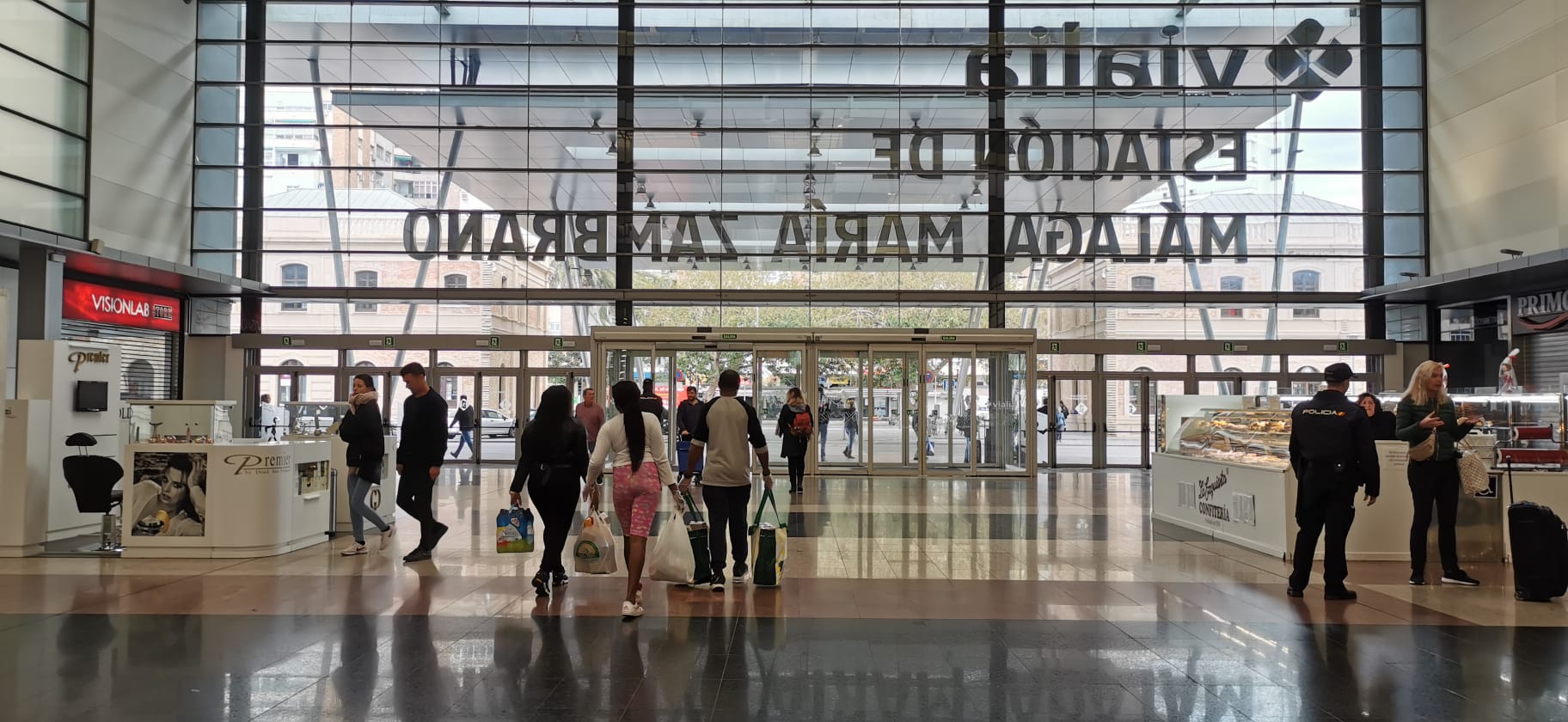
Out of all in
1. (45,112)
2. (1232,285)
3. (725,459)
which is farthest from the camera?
(1232,285)

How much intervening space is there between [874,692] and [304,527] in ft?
22.4

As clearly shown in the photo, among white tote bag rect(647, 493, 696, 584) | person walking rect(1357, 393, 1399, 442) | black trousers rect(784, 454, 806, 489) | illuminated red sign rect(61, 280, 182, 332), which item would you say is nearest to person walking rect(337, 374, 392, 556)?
white tote bag rect(647, 493, 696, 584)

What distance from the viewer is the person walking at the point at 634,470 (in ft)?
20.4

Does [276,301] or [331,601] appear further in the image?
[276,301]

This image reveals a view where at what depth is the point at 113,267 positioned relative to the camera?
1789 centimetres

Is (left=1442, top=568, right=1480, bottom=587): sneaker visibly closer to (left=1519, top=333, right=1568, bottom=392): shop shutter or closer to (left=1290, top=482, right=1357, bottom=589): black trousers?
(left=1290, top=482, right=1357, bottom=589): black trousers

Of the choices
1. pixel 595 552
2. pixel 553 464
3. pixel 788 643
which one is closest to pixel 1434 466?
pixel 788 643

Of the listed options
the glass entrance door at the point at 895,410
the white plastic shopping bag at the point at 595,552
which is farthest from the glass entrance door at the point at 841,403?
the white plastic shopping bag at the point at 595,552

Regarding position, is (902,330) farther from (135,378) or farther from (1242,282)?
(135,378)

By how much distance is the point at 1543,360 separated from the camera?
18.7 metres

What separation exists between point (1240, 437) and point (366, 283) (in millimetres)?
19295

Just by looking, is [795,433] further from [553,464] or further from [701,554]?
[553,464]

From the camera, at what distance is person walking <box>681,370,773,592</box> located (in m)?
7.11

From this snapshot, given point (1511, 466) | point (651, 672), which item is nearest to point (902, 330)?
point (1511, 466)
